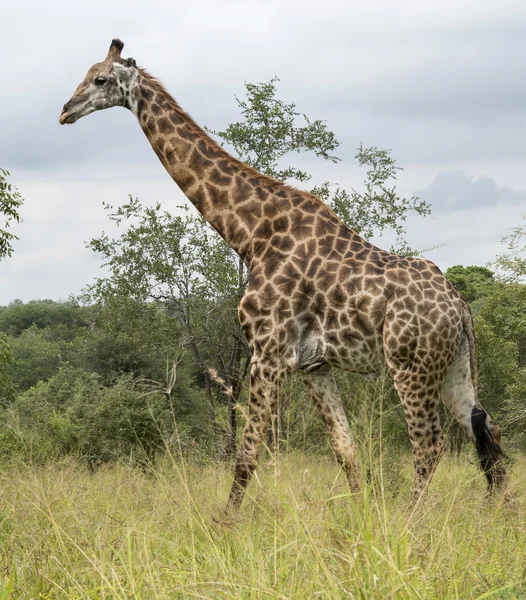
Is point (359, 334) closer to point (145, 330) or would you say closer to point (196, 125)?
point (196, 125)

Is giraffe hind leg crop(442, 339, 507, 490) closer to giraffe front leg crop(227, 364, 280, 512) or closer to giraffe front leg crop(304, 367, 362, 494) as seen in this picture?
giraffe front leg crop(304, 367, 362, 494)

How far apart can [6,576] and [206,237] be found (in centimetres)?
1325

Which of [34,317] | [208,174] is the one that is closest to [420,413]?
[208,174]

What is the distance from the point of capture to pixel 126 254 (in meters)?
17.5

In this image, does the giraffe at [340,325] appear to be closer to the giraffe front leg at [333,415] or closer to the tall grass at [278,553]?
the giraffe front leg at [333,415]

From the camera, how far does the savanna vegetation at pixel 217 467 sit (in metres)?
3.85

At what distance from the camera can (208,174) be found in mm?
8000

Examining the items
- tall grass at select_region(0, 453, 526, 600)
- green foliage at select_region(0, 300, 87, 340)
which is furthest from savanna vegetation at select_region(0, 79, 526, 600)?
green foliage at select_region(0, 300, 87, 340)

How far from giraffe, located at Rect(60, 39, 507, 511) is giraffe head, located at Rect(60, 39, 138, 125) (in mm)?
1630

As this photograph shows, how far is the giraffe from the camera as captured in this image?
7.00m

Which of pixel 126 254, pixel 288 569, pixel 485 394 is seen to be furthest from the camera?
pixel 485 394

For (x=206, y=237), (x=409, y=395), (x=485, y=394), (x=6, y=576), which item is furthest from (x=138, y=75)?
(x=485, y=394)

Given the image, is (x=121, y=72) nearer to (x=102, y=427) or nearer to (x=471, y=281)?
(x=102, y=427)

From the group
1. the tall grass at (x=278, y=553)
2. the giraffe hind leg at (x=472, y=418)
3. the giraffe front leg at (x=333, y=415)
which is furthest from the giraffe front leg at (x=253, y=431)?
the giraffe hind leg at (x=472, y=418)
